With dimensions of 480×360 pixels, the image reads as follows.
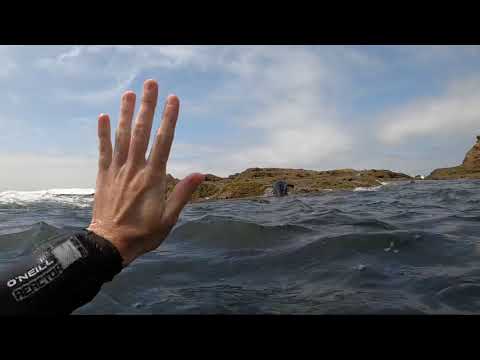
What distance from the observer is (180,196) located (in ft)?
7.41

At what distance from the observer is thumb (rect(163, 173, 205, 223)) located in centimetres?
225

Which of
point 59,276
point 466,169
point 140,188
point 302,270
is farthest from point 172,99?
point 466,169

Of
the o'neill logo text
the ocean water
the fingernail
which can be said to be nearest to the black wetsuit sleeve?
the o'neill logo text

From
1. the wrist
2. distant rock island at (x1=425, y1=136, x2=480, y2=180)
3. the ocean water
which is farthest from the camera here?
distant rock island at (x1=425, y1=136, x2=480, y2=180)

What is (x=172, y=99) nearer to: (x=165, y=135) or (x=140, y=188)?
(x=165, y=135)

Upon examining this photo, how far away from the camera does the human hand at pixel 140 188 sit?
7.16ft

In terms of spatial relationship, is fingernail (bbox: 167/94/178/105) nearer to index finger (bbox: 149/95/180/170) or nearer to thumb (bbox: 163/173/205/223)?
index finger (bbox: 149/95/180/170)

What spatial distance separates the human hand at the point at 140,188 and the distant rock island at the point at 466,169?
103ft

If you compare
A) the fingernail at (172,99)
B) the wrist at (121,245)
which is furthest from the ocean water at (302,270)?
the fingernail at (172,99)

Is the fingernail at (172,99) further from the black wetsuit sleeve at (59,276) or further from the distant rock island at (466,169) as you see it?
the distant rock island at (466,169)

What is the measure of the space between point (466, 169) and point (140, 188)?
3680 centimetres
